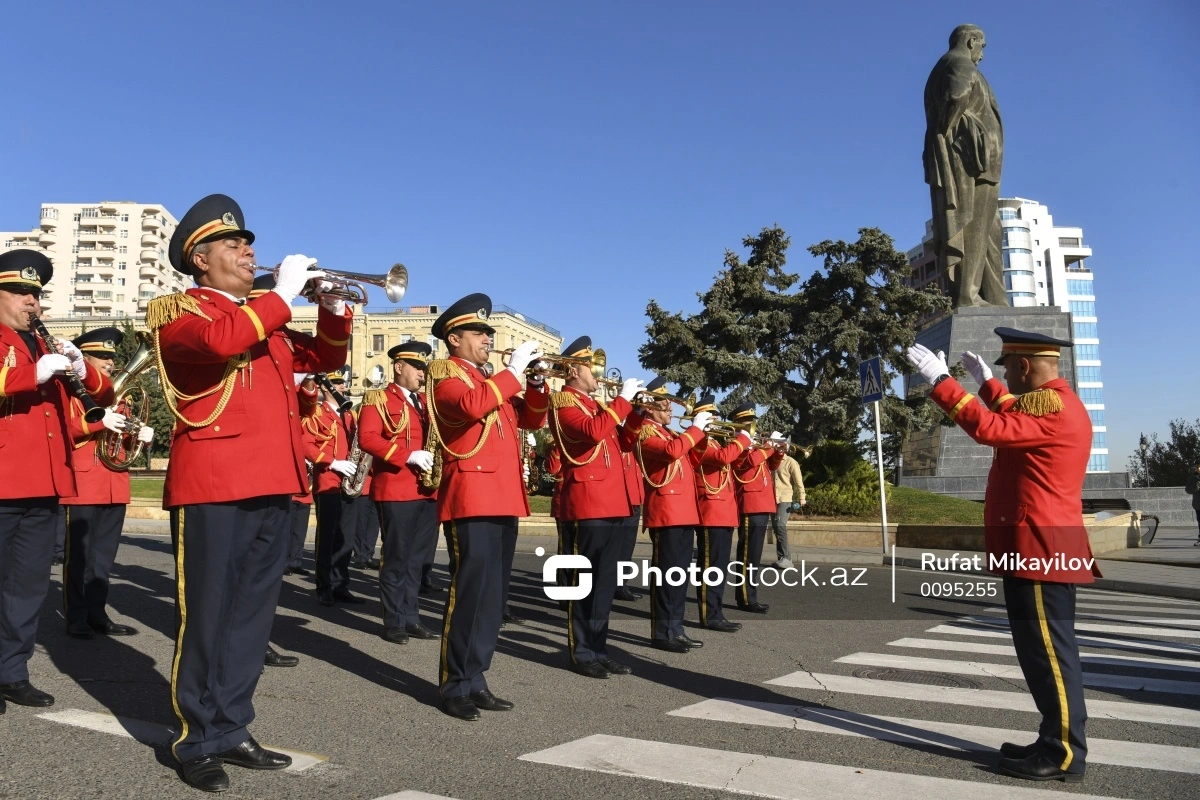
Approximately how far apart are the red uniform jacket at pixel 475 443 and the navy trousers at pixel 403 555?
234cm

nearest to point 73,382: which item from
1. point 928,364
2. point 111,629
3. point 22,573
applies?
point 22,573

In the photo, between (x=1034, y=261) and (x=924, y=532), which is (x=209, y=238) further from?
(x=1034, y=261)

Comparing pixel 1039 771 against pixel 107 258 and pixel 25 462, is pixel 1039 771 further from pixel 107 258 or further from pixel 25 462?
pixel 107 258

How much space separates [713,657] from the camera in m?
7.57

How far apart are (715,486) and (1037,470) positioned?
4.61 metres

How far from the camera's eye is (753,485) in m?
11.0

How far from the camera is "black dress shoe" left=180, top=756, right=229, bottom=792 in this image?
157 inches

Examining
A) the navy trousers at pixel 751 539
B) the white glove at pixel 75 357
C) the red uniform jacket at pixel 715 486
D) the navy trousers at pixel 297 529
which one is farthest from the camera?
the navy trousers at pixel 751 539

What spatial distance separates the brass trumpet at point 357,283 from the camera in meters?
4.76

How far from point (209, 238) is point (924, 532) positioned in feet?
51.0

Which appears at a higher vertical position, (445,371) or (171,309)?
(171,309)

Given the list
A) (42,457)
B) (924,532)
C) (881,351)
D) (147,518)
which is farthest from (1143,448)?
(42,457)

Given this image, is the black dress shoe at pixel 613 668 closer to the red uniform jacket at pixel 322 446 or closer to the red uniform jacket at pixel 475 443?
the red uniform jacket at pixel 475 443

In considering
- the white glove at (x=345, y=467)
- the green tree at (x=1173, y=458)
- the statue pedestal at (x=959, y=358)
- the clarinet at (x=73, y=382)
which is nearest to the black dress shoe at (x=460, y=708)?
the clarinet at (x=73, y=382)
